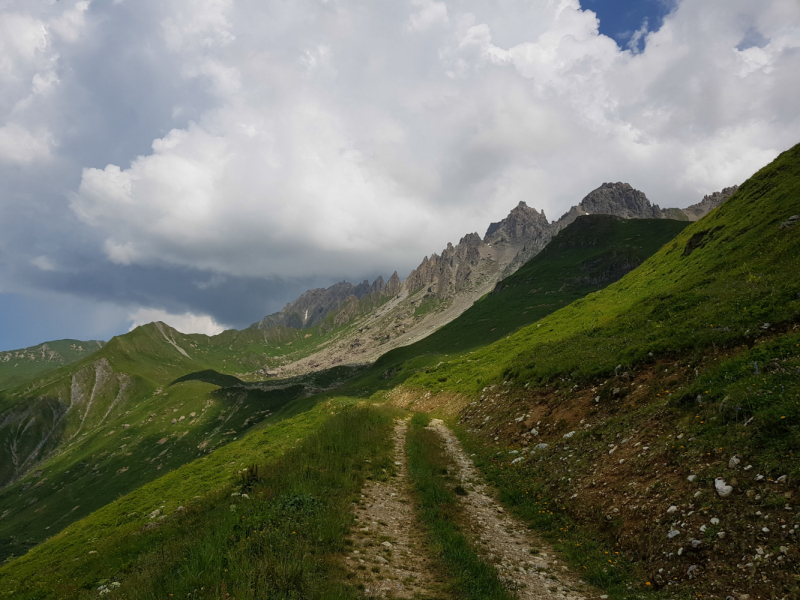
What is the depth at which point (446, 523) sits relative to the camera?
12922 millimetres

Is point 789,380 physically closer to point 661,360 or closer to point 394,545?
point 661,360

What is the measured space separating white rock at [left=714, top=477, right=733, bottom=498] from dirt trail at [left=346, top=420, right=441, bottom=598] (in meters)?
7.95

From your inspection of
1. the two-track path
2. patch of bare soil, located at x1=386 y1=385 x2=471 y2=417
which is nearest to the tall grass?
the two-track path

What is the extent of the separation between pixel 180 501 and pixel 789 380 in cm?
3166

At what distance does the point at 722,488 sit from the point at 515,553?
6.25 metres

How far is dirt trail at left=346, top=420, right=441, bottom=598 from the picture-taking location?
9078 millimetres

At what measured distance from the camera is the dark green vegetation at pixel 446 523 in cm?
903

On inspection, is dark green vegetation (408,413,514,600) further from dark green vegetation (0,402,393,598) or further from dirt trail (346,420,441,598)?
dark green vegetation (0,402,393,598)

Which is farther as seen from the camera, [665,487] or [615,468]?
[615,468]

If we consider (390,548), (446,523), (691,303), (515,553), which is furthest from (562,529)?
(691,303)

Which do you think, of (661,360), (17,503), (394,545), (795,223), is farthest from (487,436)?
(17,503)

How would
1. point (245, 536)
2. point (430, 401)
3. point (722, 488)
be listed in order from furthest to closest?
point (430, 401)
point (245, 536)
point (722, 488)

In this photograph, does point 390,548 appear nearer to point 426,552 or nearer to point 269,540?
point 426,552

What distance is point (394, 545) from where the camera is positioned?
Answer: 38.2ft
